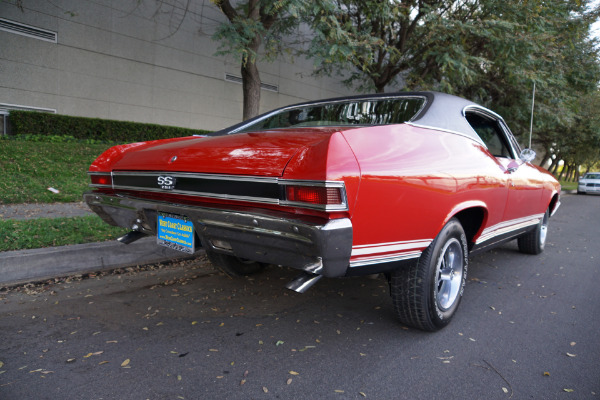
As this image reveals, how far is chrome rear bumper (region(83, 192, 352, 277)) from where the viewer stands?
1902 mm

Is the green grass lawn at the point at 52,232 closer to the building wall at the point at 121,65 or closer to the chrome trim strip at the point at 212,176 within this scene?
the chrome trim strip at the point at 212,176

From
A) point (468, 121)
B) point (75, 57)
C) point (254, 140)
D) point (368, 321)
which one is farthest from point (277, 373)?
point (75, 57)

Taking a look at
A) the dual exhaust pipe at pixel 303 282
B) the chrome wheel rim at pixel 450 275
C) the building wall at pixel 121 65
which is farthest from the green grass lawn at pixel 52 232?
the building wall at pixel 121 65

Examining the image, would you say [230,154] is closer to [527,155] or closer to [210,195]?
[210,195]

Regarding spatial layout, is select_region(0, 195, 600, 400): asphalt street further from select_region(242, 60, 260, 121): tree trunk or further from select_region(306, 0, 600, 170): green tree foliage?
select_region(242, 60, 260, 121): tree trunk

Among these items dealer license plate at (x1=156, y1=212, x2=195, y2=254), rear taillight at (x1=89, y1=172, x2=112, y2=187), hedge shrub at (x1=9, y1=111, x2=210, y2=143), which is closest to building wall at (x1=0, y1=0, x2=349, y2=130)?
hedge shrub at (x1=9, y1=111, x2=210, y2=143)

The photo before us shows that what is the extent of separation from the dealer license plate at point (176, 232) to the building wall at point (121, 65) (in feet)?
27.9

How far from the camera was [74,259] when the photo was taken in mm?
3668

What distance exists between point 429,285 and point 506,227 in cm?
165

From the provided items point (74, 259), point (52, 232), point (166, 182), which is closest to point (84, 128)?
point (52, 232)

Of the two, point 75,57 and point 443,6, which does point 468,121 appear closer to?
point 443,6

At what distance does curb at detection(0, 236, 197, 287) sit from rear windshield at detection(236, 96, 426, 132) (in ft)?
5.34

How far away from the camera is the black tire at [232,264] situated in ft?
11.2

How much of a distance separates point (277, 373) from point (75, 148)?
8.74 metres
